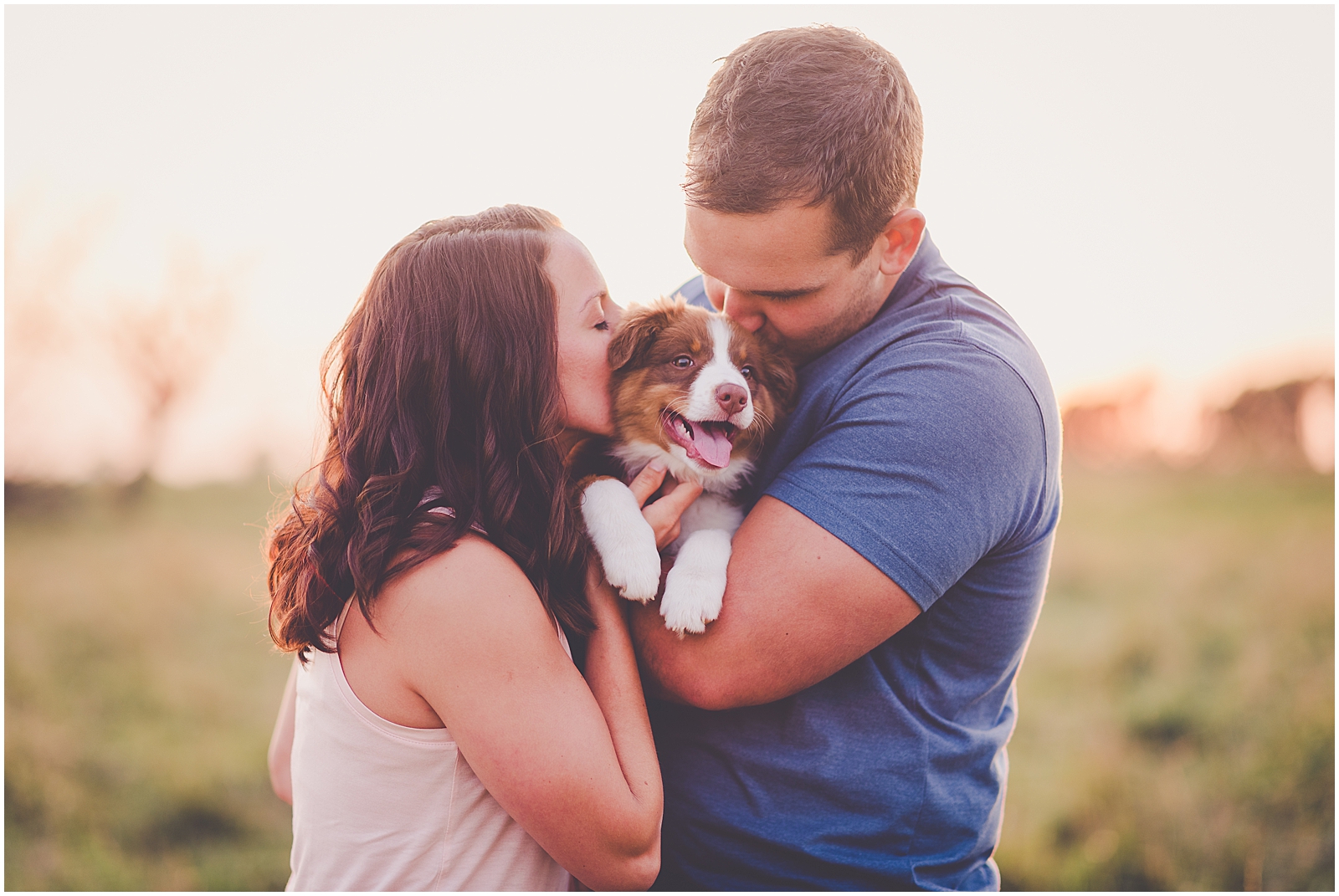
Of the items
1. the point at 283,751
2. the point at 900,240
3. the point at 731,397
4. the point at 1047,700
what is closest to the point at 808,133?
the point at 900,240

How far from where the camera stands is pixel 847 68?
7.06ft

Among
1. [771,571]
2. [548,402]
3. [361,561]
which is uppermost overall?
[548,402]

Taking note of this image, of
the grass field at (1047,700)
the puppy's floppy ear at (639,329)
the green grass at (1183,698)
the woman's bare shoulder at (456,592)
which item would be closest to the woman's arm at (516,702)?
the woman's bare shoulder at (456,592)

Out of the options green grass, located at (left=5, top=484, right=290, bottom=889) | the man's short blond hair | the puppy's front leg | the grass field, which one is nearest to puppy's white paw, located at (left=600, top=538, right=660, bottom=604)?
the puppy's front leg

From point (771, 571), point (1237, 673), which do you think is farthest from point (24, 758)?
point (1237, 673)

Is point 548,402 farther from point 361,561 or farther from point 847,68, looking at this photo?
point 847,68

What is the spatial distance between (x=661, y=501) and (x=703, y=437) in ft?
0.84

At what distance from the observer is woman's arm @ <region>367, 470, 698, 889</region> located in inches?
65.6

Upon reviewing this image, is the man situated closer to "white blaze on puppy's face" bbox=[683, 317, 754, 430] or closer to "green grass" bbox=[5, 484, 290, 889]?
"white blaze on puppy's face" bbox=[683, 317, 754, 430]

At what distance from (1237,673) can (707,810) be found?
17.6ft

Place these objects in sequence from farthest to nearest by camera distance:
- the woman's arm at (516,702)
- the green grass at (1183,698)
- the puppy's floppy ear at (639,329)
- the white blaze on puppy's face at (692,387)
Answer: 1. the green grass at (1183,698)
2. the white blaze on puppy's face at (692,387)
3. the puppy's floppy ear at (639,329)
4. the woman's arm at (516,702)

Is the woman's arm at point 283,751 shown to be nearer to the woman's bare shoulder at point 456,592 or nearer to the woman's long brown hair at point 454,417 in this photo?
the woman's long brown hair at point 454,417

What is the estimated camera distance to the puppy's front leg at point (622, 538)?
2100 mm

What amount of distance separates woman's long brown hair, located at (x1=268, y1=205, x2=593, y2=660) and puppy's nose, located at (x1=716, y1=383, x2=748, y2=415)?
19.6 inches
